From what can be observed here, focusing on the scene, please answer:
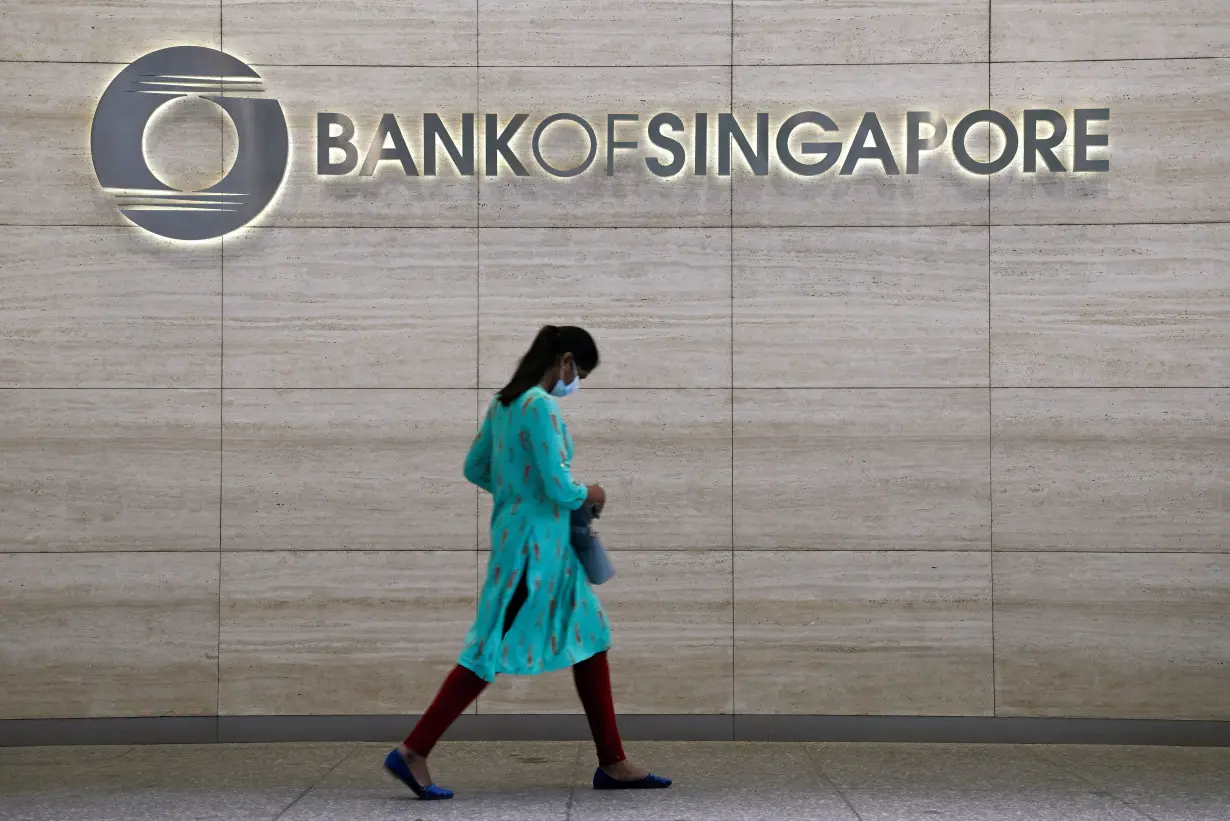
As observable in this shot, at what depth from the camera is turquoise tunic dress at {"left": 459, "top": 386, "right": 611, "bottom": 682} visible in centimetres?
486

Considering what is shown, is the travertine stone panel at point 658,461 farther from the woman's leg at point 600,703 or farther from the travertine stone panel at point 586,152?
the woman's leg at point 600,703

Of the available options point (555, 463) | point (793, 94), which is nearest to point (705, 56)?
point (793, 94)

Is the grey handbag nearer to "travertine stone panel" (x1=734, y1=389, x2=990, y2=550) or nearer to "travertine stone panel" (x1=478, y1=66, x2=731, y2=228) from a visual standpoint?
"travertine stone panel" (x1=734, y1=389, x2=990, y2=550)

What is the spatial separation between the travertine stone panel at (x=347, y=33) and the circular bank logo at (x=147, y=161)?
160 mm

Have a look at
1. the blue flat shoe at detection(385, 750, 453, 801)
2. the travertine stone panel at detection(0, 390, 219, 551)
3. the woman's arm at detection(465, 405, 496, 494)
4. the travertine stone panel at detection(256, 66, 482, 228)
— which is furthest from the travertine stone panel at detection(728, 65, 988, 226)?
the blue flat shoe at detection(385, 750, 453, 801)

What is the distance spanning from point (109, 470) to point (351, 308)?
1372 mm

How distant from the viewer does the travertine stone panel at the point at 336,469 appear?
6.27 meters

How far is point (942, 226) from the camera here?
20.6 feet

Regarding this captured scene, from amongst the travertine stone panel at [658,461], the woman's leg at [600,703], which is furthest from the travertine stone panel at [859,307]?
the woman's leg at [600,703]

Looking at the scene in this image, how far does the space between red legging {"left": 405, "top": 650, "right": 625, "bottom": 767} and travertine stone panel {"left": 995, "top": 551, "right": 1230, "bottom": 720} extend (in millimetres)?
2169

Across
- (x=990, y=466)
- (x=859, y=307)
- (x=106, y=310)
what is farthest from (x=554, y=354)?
(x=106, y=310)

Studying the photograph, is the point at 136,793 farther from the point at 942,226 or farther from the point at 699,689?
the point at 942,226

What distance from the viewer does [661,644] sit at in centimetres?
626

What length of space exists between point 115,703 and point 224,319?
6.15ft
